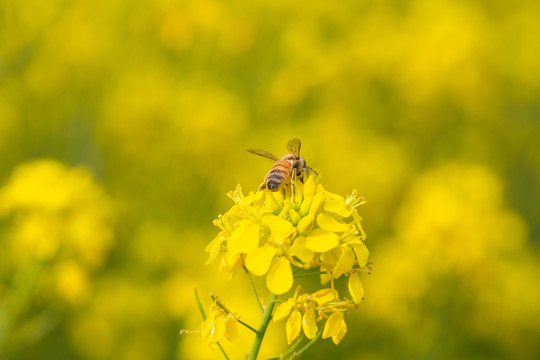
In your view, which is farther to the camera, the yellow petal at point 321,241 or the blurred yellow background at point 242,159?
the blurred yellow background at point 242,159

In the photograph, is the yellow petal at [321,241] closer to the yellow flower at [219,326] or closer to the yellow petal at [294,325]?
the yellow petal at [294,325]

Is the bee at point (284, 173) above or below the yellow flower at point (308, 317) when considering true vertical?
above

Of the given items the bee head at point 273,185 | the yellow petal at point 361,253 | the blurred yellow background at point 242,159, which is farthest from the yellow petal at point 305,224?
the blurred yellow background at point 242,159

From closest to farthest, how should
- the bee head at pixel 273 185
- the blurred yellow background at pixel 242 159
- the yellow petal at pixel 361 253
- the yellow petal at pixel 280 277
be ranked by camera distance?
1. the yellow petal at pixel 280 277
2. the yellow petal at pixel 361 253
3. the bee head at pixel 273 185
4. the blurred yellow background at pixel 242 159

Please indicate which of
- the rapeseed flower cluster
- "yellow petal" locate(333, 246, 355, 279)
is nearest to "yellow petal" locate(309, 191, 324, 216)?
the rapeseed flower cluster

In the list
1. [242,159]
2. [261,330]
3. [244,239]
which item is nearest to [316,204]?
[244,239]

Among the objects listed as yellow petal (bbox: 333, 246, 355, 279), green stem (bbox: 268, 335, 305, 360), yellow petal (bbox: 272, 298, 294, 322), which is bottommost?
green stem (bbox: 268, 335, 305, 360)

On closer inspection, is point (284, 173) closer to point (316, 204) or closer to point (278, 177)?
point (278, 177)

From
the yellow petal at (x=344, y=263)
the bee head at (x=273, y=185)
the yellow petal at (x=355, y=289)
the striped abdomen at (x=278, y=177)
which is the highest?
the striped abdomen at (x=278, y=177)

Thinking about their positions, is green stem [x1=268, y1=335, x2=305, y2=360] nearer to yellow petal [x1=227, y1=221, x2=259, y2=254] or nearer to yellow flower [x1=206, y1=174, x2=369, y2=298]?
yellow flower [x1=206, y1=174, x2=369, y2=298]
